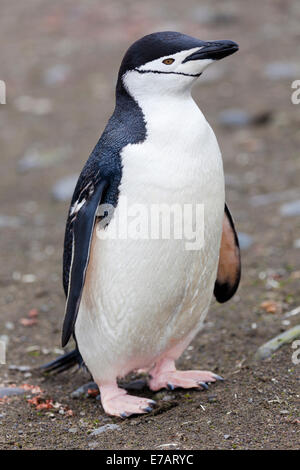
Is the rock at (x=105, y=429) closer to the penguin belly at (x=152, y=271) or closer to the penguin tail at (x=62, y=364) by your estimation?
the penguin belly at (x=152, y=271)

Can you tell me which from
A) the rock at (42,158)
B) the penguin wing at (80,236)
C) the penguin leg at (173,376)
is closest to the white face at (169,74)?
the penguin wing at (80,236)

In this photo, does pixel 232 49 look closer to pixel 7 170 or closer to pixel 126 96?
pixel 126 96

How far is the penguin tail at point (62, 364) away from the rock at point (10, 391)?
0.88ft

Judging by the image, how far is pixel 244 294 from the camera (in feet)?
14.8

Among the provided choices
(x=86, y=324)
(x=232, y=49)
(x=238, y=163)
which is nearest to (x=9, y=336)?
(x=86, y=324)

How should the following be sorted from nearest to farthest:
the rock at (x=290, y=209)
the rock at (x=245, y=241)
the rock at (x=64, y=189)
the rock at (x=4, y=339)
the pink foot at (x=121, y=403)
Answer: the pink foot at (x=121, y=403) → the rock at (x=4, y=339) → the rock at (x=245, y=241) → the rock at (x=290, y=209) → the rock at (x=64, y=189)

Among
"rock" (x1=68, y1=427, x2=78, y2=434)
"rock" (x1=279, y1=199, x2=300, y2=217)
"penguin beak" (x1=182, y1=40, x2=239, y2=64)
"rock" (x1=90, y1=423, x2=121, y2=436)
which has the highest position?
"penguin beak" (x1=182, y1=40, x2=239, y2=64)

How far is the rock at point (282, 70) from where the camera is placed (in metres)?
8.76

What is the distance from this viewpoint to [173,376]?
336 cm

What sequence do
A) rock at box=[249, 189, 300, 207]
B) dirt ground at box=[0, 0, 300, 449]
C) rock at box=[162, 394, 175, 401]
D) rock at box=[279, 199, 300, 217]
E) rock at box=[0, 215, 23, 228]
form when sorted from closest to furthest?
dirt ground at box=[0, 0, 300, 449], rock at box=[162, 394, 175, 401], rock at box=[279, 199, 300, 217], rock at box=[249, 189, 300, 207], rock at box=[0, 215, 23, 228]

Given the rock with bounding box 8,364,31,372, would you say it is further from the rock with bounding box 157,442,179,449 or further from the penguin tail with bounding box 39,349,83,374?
the rock with bounding box 157,442,179,449

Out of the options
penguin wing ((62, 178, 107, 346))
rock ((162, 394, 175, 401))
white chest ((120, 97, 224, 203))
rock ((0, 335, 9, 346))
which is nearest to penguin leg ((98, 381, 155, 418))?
rock ((162, 394, 175, 401))

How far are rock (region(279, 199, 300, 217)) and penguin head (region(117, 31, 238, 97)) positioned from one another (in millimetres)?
2797

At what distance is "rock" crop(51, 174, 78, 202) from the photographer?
6.54 metres
